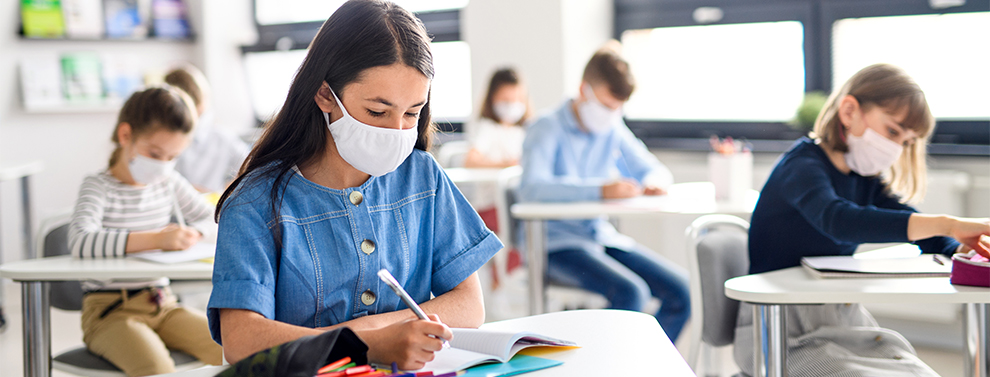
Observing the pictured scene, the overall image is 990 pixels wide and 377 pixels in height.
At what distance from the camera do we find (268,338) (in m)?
1.05

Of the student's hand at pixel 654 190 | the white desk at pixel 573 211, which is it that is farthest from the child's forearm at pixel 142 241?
the student's hand at pixel 654 190

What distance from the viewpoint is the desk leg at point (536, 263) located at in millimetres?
2576

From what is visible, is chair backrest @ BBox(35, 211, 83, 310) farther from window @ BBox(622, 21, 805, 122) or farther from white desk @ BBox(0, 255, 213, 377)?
window @ BBox(622, 21, 805, 122)

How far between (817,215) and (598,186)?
1.05 metres

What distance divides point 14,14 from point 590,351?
196 inches

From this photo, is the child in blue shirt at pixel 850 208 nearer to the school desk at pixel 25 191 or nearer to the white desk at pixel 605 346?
the white desk at pixel 605 346

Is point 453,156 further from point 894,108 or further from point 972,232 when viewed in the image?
point 972,232

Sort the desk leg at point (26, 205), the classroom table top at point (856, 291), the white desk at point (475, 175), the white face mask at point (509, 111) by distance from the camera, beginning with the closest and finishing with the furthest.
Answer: the classroom table top at point (856, 291), the white desk at point (475, 175), the desk leg at point (26, 205), the white face mask at point (509, 111)

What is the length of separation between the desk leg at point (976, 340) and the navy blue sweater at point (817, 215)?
0.64 feet

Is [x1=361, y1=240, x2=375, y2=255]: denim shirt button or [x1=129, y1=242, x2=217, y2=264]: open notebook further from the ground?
[x1=361, y1=240, x2=375, y2=255]: denim shirt button

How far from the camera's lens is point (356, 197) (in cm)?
120

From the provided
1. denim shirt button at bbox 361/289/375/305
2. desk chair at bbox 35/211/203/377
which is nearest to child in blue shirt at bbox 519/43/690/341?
desk chair at bbox 35/211/203/377

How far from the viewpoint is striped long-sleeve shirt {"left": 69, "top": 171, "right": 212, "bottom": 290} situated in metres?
1.89

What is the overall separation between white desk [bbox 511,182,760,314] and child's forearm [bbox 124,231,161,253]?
107 cm
